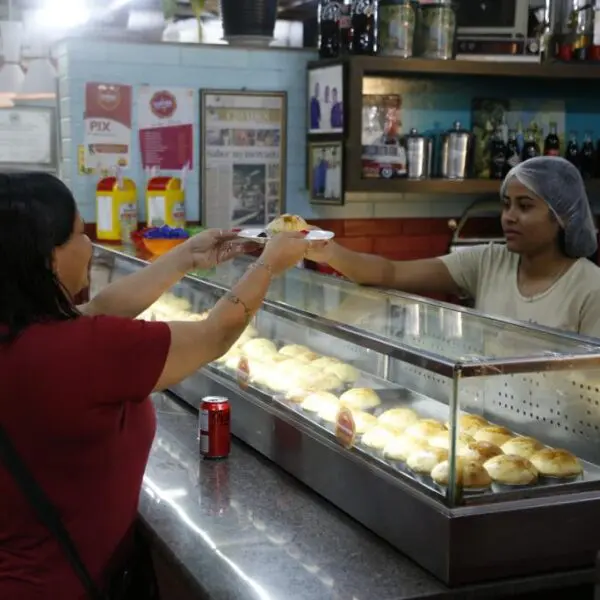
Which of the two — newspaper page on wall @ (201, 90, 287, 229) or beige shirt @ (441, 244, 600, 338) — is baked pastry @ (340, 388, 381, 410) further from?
newspaper page on wall @ (201, 90, 287, 229)

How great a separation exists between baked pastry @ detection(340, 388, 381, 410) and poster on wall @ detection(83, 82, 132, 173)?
8.91ft

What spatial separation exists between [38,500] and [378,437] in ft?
2.76

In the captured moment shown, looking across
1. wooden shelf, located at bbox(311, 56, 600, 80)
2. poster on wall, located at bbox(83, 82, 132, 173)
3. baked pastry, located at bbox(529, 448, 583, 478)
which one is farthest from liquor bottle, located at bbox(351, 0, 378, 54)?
baked pastry, located at bbox(529, 448, 583, 478)

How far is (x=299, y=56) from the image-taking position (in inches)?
205

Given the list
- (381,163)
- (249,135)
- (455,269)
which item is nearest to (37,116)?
(249,135)

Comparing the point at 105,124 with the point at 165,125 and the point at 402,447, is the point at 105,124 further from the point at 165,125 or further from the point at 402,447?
the point at 402,447

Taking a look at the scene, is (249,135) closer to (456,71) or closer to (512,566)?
(456,71)

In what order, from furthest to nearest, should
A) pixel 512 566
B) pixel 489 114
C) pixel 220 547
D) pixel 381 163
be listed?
pixel 489 114 → pixel 381 163 → pixel 220 547 → pixel 512 566

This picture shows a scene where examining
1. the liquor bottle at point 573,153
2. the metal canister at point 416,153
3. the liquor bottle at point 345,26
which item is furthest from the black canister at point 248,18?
the liquor bottle at point 573,153

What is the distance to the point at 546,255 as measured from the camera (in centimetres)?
333

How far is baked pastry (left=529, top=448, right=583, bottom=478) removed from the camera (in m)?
2.11

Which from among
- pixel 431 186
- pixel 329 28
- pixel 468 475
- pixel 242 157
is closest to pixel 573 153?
pixel 431 186

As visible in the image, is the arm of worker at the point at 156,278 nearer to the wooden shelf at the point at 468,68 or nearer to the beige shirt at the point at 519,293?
the beige shirt at the point at 519,293

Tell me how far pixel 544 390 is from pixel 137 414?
97cm
